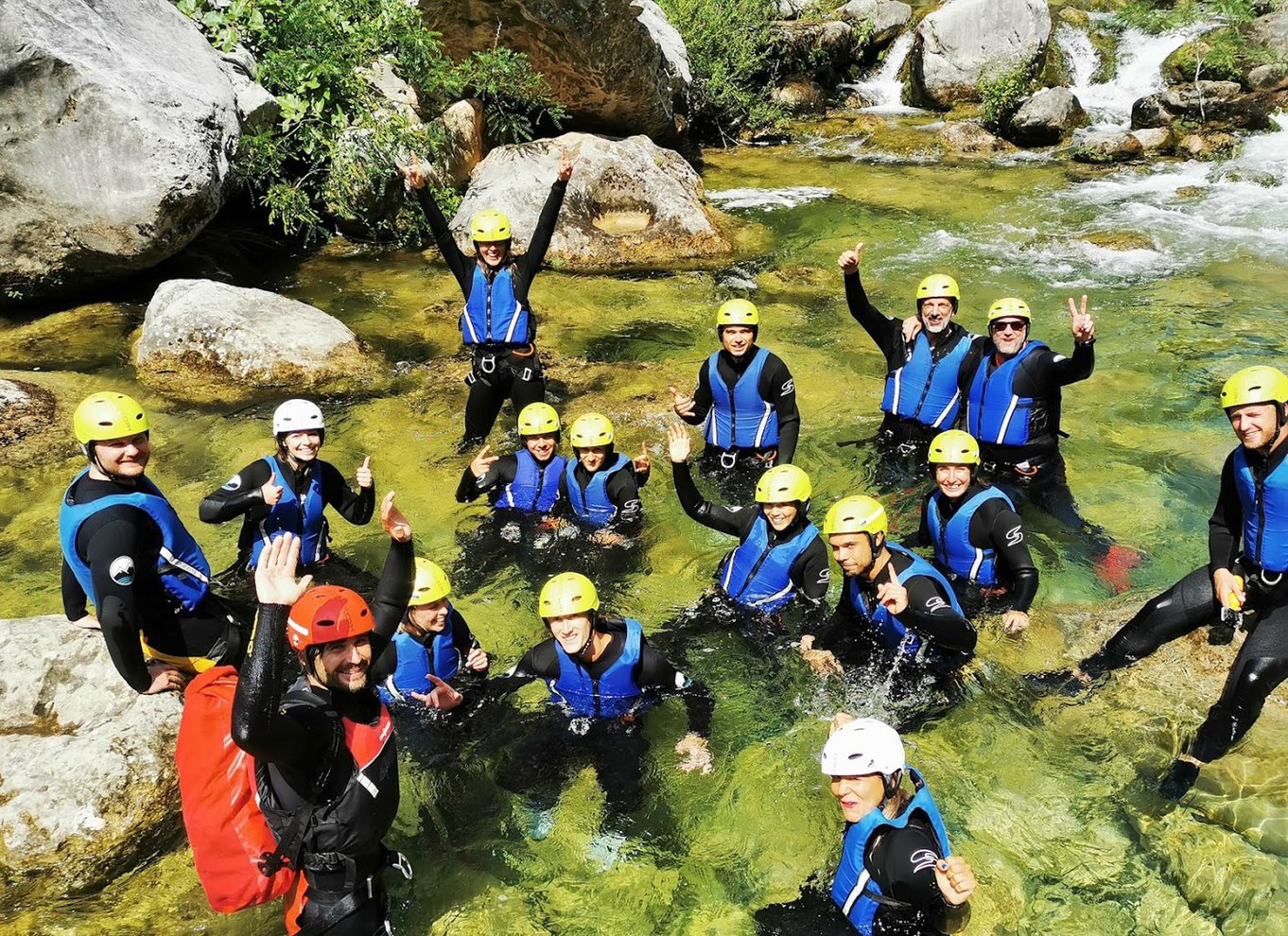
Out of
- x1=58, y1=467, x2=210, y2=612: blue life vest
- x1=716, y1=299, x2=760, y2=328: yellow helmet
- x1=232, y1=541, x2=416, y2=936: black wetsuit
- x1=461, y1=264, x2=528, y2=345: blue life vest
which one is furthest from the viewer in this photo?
x1=461, y1=264, x2=528, y2=345: blue life vest

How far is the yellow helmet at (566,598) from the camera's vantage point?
4414 millimetres

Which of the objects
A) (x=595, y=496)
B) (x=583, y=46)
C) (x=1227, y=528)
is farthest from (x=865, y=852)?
(x=583, y=46)

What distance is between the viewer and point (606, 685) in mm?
4605

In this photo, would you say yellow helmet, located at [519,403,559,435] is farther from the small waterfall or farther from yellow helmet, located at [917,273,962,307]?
the small waterfall

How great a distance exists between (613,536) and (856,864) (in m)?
3.72

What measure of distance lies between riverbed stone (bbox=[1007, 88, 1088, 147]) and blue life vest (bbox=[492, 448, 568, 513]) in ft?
52.4

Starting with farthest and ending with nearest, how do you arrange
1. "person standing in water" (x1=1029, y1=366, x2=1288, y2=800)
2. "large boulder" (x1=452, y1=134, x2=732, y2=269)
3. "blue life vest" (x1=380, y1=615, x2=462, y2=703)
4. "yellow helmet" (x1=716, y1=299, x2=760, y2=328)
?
"large boulder" (x1=452, y1=134, x2=732, y2=269) → "yellow helmet" (x1=716, y1=299, x2=760, y2=328) → "blue life vest" (x1=380, y1=615, x2=462, y2=703) → "person standing in water" (x1=1029, y1=366, x2=1288, y2=800)

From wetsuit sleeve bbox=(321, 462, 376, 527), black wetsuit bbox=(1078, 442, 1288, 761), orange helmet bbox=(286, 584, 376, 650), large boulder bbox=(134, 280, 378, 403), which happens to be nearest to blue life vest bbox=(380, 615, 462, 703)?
wetsuit sleeve bbox=(321, 462, 376, 527)

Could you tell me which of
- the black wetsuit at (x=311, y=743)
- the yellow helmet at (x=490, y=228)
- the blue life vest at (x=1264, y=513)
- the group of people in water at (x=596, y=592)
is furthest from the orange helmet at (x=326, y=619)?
the yellow helmet at (x=490, y=228)

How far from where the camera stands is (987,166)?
17469mm

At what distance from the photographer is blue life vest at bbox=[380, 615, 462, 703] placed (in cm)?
494

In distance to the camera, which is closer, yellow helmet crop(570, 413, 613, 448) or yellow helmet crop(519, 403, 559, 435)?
yellow helmet crop(570, 413, 613, 448)

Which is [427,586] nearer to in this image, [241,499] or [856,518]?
[241,499]

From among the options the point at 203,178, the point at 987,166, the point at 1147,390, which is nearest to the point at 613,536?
the point at 1147,390
